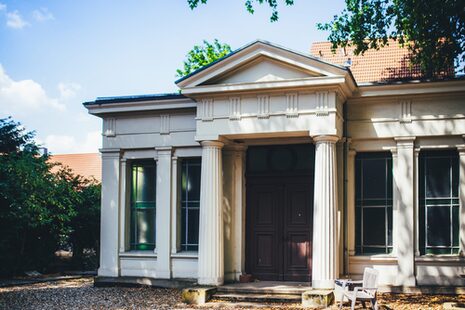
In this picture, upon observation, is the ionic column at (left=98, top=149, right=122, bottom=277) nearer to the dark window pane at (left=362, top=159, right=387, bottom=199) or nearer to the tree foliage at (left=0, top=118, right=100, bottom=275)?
the tree foliage at (left=0, top=118, right=100, bottom=275)

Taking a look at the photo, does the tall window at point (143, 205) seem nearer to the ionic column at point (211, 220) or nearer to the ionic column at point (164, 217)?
the ionic column at point (164, 217)

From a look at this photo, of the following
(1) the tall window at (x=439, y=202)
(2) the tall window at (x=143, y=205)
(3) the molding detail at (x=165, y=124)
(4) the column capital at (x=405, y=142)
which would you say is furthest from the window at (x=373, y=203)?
(2) the tall window at (x=143, y=205)

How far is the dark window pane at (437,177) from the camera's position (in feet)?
50.5

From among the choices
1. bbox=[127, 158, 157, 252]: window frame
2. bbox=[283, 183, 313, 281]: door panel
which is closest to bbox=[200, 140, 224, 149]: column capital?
bbox=[283, 183, 313, 281]: door panel

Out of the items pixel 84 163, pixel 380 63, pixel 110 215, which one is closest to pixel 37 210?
pixel 110 215

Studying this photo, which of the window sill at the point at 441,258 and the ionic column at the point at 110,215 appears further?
the ionic column at the point at 110,215

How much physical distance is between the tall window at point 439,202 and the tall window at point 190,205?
5955mm

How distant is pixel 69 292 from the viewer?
54.8 ft

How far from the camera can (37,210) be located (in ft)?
67.7

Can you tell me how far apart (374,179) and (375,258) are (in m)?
2.01

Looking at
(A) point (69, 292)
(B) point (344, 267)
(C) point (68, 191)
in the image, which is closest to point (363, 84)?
(B) point (344, 267)

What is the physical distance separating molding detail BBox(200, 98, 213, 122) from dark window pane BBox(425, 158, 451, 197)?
5572mm

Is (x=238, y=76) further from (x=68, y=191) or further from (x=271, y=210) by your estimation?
(x=68, y=191)

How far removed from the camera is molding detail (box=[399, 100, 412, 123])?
50.5 feet
